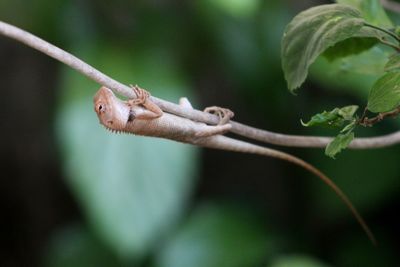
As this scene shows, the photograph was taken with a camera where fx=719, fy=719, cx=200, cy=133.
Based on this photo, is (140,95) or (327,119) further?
(140,95)

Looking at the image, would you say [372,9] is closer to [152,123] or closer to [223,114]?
[223,114]

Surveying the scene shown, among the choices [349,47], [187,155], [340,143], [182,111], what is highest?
[187,155]

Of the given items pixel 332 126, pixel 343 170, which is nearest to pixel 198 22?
pixel 343 170

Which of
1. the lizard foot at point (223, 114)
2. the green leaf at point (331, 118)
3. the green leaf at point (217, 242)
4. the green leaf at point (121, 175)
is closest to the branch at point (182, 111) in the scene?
the lizard foot at point (223, 114)

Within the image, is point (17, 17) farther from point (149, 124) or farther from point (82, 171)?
point (149, 124)

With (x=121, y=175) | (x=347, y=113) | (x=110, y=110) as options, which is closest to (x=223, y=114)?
(x=110, y=110)
